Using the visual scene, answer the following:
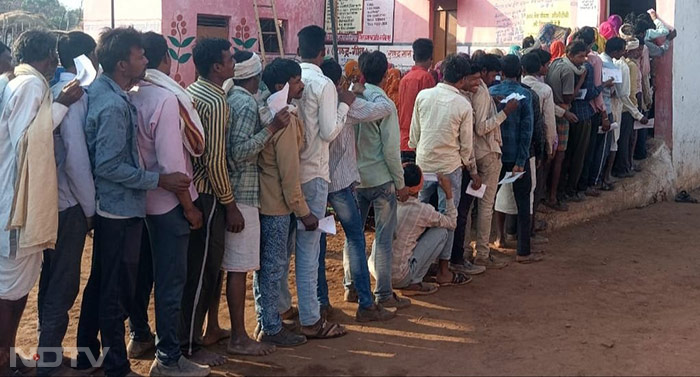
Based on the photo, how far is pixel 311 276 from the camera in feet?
16.0

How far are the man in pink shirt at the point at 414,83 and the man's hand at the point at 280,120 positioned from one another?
260 centimetres

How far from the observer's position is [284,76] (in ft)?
14.9

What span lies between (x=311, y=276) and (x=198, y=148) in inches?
47.4

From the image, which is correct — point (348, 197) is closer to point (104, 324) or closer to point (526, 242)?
point (104, 324)

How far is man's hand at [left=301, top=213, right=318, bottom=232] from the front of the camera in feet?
15.3

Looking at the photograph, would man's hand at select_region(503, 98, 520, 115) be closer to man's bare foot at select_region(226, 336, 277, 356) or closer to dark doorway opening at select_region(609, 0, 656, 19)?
man's bare foot at select_region(226, 336, 277, 356)

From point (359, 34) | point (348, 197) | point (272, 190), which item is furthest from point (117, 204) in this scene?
point (359, 34)

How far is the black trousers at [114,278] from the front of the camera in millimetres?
3953

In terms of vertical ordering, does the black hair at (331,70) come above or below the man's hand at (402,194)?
above

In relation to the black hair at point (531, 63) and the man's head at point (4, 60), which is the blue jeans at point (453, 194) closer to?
the black hair at point (531, 63)

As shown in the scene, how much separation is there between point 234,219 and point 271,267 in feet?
1.54

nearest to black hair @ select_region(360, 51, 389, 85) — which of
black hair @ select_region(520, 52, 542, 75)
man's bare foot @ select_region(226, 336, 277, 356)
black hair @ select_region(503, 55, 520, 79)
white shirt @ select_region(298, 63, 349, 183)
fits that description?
white shirt @ select_region(298, 63, 349, 183)

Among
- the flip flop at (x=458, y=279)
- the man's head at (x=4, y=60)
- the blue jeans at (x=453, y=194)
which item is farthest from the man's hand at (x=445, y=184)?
the man's head at (x=4, y=60)

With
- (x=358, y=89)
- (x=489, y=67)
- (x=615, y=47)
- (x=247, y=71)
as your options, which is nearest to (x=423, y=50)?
(x=489, y=67)
